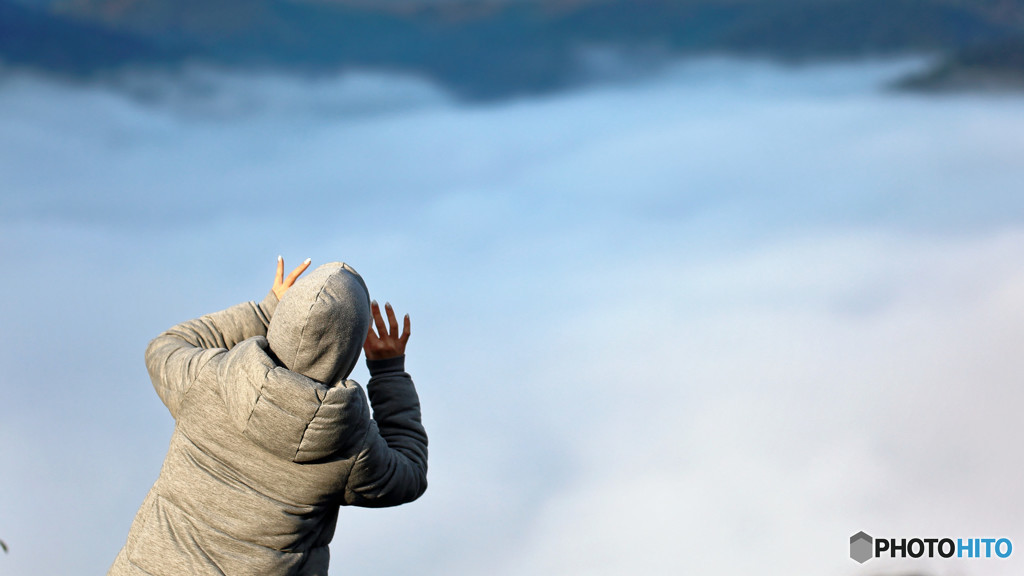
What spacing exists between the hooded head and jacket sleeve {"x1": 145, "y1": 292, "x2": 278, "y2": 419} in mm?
192

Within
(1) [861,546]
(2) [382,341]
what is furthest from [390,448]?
(1) [861,546]

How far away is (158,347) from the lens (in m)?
1.80

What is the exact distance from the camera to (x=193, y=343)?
1.86 m

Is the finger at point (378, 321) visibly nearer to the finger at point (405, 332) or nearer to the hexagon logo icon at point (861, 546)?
the finger at point (405, 332)

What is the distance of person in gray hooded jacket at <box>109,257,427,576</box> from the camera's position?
Answer: 62.9 inches

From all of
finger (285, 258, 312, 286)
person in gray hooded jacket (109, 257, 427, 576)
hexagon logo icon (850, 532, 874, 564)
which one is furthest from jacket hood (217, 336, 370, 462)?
hexagon logo icon (850, 532, 874, 564)

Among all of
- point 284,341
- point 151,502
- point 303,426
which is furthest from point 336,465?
point 151,502

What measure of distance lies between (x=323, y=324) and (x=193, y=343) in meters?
0.41

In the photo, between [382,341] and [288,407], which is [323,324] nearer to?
[288,407]

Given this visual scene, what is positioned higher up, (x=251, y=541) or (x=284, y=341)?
(x=284, y=341)

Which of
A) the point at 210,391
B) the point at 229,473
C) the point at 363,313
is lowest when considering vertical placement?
the point at 229,473

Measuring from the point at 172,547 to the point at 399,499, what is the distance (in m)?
0.41

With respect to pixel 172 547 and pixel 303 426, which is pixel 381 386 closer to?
pixel 303 426

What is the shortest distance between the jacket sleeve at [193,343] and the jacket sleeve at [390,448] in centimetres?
23
